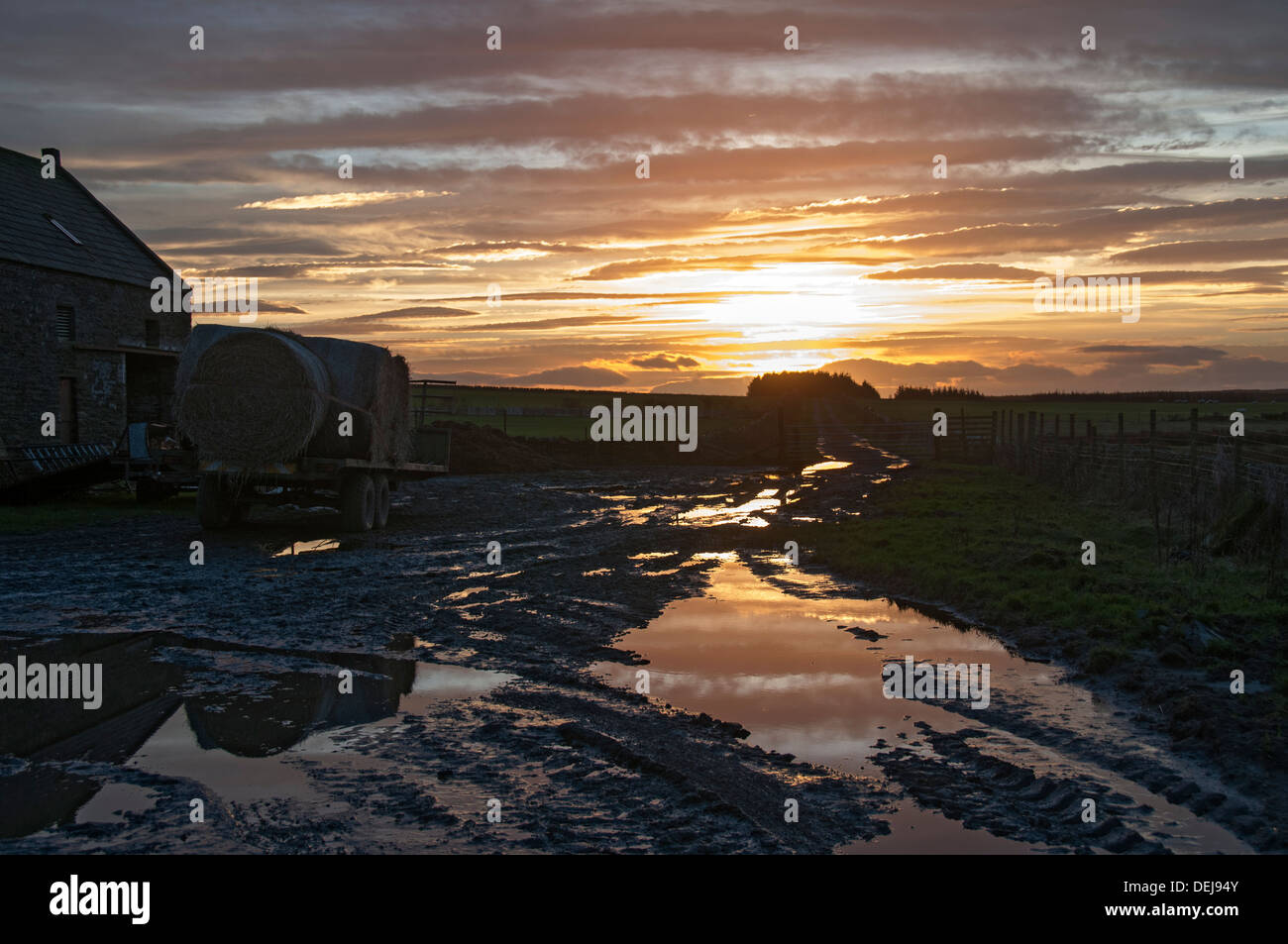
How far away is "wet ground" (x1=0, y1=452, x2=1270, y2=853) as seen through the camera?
503 cm

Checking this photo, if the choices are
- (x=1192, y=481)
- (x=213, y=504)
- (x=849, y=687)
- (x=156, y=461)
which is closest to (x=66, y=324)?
(x=156, y=461)

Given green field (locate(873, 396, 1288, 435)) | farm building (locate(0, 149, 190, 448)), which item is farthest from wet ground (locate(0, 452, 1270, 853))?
green field (locate(873, 396, 1288, 435))

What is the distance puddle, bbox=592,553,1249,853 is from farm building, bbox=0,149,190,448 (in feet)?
71.3

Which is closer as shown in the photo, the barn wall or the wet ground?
the wet ground

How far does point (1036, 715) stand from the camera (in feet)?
23.9

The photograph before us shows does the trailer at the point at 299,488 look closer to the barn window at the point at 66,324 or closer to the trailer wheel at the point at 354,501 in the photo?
the trailer wheel at the point at 354,501

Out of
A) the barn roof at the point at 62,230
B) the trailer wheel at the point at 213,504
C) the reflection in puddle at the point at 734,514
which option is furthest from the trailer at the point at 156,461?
the reflection in puddle at the point at 734,514

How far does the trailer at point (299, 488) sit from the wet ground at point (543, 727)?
11.1 ft

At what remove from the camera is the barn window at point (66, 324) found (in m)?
30.1

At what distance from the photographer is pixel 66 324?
30469 millimetres

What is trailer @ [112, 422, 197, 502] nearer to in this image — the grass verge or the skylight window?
the skylight window

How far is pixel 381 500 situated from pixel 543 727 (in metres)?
13.5
